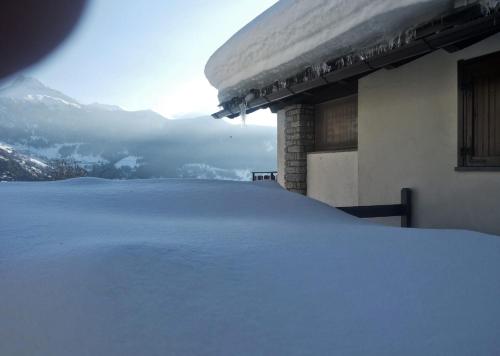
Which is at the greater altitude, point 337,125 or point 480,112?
point 337,125

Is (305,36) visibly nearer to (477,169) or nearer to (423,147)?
(423,147)

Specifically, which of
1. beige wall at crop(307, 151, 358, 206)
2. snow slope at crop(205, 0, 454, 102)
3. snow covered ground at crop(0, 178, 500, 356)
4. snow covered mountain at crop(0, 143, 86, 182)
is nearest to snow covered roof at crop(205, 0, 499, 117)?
snow slope at crop(205, 0, 454, 102)

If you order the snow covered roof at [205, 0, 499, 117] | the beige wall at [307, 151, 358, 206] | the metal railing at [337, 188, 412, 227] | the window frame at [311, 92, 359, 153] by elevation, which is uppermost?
the snow covered roof at [205, 0, 499, 117]

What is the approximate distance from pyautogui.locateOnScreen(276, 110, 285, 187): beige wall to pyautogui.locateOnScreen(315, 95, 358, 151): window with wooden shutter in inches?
36.2

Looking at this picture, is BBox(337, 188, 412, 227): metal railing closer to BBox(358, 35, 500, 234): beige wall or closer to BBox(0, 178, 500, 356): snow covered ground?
BBox(358, 35, 500, 234): beige wall

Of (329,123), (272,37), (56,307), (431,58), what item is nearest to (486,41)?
(431,58)

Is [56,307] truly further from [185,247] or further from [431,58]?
[431,58]

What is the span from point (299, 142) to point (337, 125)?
788 millimetres

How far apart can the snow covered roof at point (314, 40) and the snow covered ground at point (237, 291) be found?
1.99 metres

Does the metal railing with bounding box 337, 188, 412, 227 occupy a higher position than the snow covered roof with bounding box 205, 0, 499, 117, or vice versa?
the snow covered roof with bounding box 205, 0, 499, 117

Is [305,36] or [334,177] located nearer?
[305,36]

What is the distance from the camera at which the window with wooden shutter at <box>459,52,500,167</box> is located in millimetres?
3477

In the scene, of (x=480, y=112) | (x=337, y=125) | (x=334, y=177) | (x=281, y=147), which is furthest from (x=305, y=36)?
(x=281, y=147)

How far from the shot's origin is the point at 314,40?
12.9 ft
